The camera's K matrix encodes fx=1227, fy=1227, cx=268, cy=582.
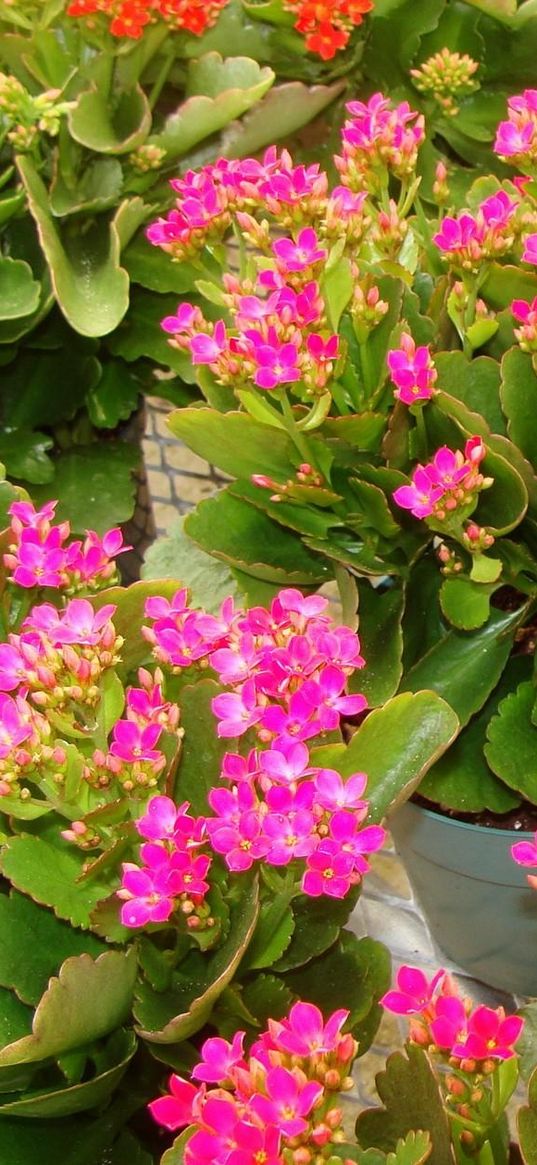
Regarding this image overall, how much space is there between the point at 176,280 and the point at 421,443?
39cm

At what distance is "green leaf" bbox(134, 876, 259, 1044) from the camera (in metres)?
0.50


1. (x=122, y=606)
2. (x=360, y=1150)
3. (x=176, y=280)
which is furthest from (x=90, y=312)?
(x=360, y=1150)

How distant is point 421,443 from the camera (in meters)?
0.69

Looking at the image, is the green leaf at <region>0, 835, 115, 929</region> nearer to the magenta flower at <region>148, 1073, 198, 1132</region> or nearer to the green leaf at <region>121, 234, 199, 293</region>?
the magenta flower at <region>148, 1073, 198, 1132</region>

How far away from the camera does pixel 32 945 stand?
572mm

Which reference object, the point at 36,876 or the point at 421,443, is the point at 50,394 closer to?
the point at 421,443

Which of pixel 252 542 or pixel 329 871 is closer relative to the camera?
pixel 329 871

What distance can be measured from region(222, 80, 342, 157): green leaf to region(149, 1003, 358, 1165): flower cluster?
0.78 meters

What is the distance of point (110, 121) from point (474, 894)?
2.19 feet

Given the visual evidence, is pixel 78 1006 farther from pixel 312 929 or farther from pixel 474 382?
pixel 474 382

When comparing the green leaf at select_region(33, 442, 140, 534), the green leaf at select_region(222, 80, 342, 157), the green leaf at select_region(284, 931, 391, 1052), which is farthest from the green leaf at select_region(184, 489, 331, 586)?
the green leaf at select_region(222, 80, 342, 157)

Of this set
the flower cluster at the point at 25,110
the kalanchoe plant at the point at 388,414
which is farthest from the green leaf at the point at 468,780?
the flower cluster at the point at 25,110

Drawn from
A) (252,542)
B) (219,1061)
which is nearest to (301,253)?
(252,542)

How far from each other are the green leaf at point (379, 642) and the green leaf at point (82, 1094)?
221 mm
